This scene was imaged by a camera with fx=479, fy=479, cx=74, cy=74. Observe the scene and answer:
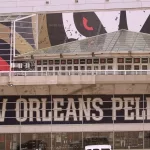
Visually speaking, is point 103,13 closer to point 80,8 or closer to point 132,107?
point 80,8

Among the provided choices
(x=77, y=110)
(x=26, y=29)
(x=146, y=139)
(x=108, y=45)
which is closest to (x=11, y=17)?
(x=26, y=29)

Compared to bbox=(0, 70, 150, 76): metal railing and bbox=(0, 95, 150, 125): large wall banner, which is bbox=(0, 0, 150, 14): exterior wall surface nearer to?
bbox=(0, 70, 150, 76): metal railing

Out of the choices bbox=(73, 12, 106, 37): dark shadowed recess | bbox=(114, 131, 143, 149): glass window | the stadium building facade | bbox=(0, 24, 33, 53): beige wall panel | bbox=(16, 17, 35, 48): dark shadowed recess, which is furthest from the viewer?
bbox=(73, 12, 106, 37): dark shadowed recess

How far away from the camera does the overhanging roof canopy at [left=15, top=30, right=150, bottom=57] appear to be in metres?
39.5

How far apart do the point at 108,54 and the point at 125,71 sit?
8.25ft

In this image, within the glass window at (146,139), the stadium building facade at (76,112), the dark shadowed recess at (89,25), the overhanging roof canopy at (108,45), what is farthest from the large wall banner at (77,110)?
the dark shadowed recess at (89,25)

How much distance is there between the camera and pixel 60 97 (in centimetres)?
3834

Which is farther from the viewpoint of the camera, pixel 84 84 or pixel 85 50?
pixel 85 50

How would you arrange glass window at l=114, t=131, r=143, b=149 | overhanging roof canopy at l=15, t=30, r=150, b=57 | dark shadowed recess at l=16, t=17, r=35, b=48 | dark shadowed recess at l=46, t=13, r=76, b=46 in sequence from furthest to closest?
1. dark shadowed recess at l=46, t=13, r=76, b=46
2. dark shadowed recess at l=16, t=17, r=35, b=48
3. overhanging roof canopy at l=15, t=30, r=150, b=57
4. glass window at l=114, t=131, r=143, b=149

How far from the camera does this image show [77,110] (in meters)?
38.2

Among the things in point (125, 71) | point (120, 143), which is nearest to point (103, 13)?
point (125, 71)

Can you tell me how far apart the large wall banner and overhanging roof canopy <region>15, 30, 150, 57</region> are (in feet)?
13.2

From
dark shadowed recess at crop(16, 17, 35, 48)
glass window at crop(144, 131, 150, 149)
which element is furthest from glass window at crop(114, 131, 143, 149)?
dark shadowed recess at crop(16, 17, 35, 48)

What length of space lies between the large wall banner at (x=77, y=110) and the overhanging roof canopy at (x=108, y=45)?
4.01 metres
